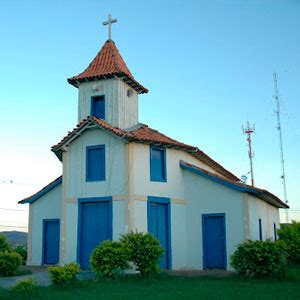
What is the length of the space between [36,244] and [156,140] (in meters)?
8.77

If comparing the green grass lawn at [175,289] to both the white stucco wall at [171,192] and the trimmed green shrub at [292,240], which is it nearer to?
the white stucco wall at [171,192]

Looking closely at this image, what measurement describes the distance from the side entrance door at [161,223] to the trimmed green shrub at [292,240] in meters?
6.73

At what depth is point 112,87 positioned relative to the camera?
20.9m

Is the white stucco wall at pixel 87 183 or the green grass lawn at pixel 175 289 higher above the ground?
the white stucco wall at pixel 87 183

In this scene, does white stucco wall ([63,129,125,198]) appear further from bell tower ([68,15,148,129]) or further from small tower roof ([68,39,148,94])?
small tower roof ([68,39,148,94])

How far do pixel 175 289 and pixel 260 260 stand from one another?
3.88 meters

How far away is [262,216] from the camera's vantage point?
23.0 m

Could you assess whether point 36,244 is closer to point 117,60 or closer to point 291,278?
point 117,60

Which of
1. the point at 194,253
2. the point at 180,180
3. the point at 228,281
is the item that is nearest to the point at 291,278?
the point at 228,281

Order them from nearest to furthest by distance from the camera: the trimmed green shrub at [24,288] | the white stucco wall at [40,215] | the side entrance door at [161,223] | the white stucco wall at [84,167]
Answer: the trimmed green shrub at [24,288]
the white stucco wall at [84,167]
the side entrance door at [161,223]
the white stucco wall at [40,215]

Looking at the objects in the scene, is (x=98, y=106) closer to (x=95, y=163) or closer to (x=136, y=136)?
(x=95, y=163)

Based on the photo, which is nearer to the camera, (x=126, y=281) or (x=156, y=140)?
(x=126, y=281)

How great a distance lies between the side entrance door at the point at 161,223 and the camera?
1931 centimetres

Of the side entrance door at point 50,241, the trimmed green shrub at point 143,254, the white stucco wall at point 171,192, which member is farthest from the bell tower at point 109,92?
the trimmed green shrub at point 143,254
